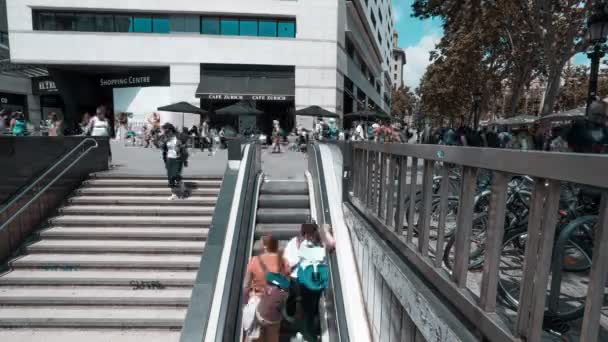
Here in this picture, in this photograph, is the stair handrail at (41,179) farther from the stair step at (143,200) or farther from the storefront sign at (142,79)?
the storefront sign at (142,79)

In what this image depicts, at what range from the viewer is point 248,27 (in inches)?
982

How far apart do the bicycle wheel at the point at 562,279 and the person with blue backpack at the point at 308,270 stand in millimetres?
2952

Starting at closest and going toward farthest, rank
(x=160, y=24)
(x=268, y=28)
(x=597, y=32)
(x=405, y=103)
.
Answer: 1. (x=597, y=32)
2. (x=160, y=24)
3. (x=268, y=28)
4. (x=405, y=103)

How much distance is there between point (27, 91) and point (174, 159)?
96.3 ft

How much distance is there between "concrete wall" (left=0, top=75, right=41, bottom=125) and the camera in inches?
1101

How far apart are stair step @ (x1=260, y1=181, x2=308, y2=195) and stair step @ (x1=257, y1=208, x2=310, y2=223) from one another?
0.73 metres

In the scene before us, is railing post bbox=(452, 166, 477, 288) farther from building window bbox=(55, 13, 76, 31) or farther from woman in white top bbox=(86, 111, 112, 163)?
building window bbox=(55, 13, 76, 31)

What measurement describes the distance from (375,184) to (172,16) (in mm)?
25396

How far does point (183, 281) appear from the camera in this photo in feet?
21.3

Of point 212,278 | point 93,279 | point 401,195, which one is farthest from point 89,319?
point 401,195

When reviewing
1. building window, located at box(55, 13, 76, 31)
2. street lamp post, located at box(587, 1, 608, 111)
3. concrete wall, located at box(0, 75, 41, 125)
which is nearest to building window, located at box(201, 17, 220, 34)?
building window, located at box(55, 13, 76, 31)

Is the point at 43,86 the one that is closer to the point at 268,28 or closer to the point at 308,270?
the point at 268,28

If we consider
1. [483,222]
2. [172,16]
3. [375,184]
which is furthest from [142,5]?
[483,222]

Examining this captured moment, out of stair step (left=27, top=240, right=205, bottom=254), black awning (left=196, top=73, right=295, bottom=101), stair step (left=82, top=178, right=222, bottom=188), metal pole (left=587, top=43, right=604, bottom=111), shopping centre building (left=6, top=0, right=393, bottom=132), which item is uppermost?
shopping centre building (left=6, top=0, right=393, bottom=132)
